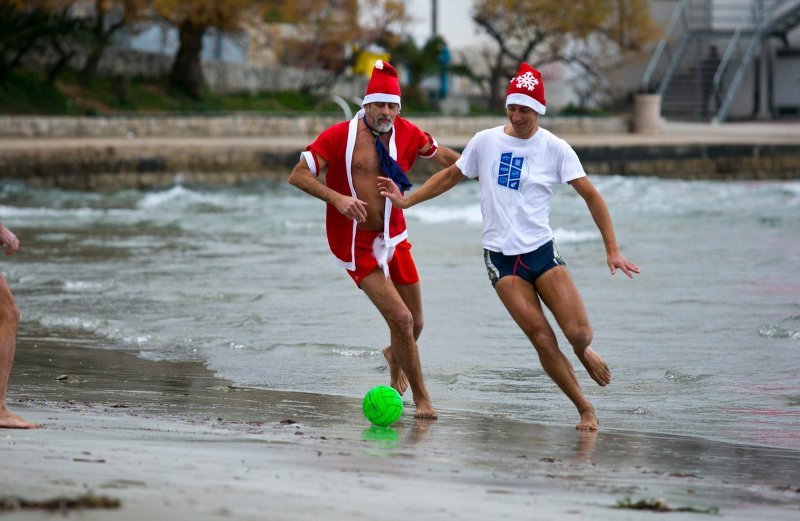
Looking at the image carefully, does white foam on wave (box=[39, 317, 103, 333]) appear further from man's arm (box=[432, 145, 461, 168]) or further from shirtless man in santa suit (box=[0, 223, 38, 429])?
shirtless man in santa suit (box=[0, 223, 38, 429])

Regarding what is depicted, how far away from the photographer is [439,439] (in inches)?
253

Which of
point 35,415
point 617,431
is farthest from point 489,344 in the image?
point 35,415

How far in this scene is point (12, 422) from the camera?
233 inches

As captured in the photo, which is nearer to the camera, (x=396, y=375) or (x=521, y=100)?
(x=521, y=100)

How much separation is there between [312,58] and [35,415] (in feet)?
105

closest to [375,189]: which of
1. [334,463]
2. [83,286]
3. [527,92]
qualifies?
[527,92]

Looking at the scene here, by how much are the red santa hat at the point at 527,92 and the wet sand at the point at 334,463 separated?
1.66 meters

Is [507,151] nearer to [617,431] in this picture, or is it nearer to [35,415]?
[617,431]

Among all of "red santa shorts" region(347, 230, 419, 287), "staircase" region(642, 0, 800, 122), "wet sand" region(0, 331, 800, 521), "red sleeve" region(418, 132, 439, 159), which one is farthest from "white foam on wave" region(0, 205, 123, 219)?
"staircase" region(642, 0, 800, 122)

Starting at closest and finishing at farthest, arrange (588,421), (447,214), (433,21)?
(588,421) → (447,214) → (433,21)

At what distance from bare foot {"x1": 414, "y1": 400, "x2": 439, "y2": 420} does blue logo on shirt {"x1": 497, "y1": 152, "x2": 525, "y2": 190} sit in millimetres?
1305

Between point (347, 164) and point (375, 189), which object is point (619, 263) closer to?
point (375, 189)

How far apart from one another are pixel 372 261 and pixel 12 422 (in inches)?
84.3

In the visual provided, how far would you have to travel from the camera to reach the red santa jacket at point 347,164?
7152mm
